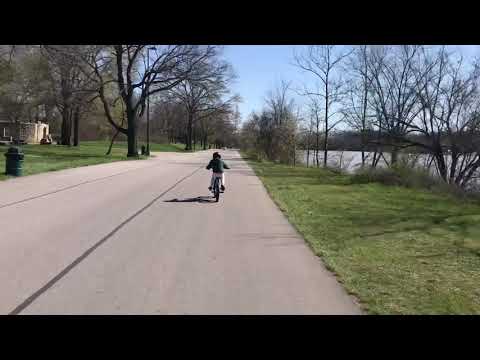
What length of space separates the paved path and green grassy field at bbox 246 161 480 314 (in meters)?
0.43

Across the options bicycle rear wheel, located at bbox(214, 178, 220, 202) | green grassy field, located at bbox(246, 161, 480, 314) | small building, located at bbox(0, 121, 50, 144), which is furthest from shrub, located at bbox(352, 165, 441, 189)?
small building, located at bbox(0, 121, 50, 144)

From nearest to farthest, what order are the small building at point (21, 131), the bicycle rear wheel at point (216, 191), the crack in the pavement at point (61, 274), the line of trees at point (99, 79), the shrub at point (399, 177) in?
the crack in the pavement at point (61, 274), the bicycle rear wheel at point (216, 191), the shrub at point (399, 177), the line of trees at point (99, 79), the small building at point (21, 131)

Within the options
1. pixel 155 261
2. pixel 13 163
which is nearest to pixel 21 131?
pixel 13 163

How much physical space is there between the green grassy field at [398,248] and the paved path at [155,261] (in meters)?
0.43

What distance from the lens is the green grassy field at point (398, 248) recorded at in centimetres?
554

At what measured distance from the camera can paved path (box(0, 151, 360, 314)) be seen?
5.02 meters

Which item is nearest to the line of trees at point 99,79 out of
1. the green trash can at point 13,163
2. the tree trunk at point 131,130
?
the tree trunk at point 131,130

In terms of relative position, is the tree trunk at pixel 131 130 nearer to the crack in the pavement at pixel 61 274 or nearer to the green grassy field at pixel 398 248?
the green grassy field at pixel 398 248

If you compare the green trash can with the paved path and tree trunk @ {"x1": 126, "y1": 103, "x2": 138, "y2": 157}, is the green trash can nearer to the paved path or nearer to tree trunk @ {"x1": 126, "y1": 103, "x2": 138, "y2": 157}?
the paved path

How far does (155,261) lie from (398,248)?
426cm

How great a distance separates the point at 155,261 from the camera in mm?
6969
